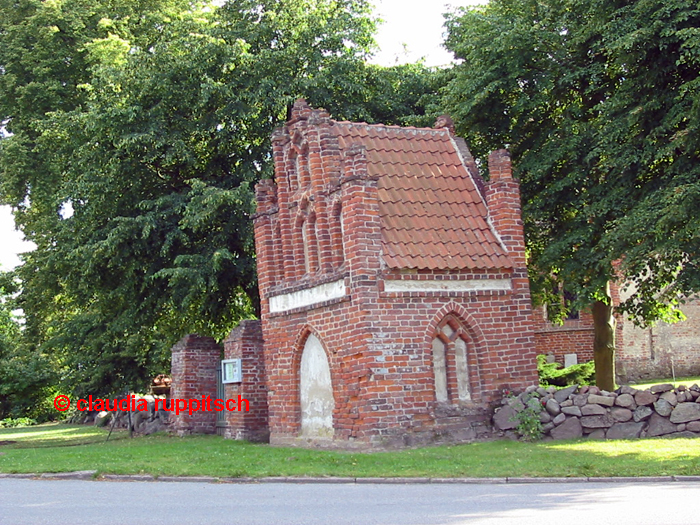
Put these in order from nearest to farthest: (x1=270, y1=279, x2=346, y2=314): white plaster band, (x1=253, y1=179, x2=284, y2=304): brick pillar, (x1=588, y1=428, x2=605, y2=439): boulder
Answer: (x1=588, y1=428, x2=605, y2=439): boulder < (x1=270, y1=279, x2=346, y2=314): white plaster band < (x1=253, y1=179, x2=284, y2=304): brick pillar

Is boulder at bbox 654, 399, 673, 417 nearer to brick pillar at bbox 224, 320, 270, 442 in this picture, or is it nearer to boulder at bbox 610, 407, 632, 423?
boulder at bbox 610, 407, 632, 423

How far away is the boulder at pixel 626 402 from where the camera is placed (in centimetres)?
1584

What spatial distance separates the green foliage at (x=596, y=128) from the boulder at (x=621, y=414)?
233cm

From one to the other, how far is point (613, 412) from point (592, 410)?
0.36m

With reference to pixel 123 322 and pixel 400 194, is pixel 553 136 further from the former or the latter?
pixel 123 322

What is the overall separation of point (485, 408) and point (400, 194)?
4.51 metres

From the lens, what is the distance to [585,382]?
2769 cm

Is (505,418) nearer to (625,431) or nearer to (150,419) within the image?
(625,431)

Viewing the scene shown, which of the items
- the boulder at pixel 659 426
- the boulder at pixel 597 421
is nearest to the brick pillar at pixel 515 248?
the boulder at pixel 597 421

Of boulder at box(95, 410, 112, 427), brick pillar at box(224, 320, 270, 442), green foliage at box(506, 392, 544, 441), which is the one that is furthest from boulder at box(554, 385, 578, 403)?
boulder at box(95, 410, 112, 427)

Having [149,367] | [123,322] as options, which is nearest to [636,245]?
[123,322]

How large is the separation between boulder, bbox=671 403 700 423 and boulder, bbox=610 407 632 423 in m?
0.74

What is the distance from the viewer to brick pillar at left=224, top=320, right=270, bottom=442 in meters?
21.3

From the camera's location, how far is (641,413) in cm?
1573
